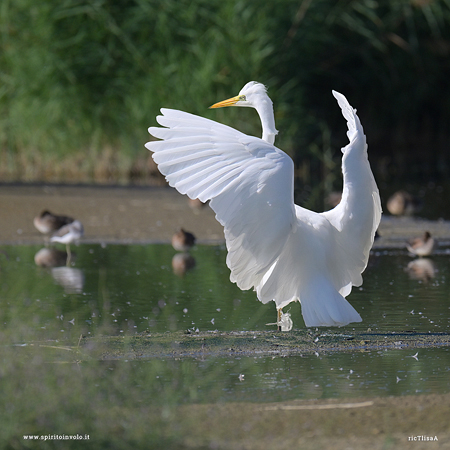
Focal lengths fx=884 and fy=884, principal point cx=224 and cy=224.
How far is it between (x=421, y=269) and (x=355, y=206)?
150 inches

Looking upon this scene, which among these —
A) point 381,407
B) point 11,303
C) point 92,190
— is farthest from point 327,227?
point 92,190

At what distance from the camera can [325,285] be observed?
6.11 m

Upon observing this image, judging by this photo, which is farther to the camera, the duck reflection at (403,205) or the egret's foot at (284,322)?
the duck reflection at (403,205)

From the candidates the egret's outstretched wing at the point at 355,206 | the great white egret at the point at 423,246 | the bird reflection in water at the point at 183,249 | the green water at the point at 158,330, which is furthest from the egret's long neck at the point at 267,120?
the great white egret at the point at 423,246

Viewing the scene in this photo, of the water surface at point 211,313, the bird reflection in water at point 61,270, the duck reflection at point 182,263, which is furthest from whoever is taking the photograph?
the duck reflection at point 182,263

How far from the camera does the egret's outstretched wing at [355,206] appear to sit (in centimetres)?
597

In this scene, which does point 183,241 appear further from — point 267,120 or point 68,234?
point 267,120

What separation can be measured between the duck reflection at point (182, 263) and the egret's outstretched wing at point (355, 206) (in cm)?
334

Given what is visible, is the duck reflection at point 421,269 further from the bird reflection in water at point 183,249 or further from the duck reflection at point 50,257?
the duck reflection at point 50,257

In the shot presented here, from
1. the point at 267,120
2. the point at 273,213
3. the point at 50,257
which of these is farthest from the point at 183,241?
the point at 273,213

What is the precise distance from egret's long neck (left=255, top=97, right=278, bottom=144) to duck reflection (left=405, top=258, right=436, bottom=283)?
116 inches

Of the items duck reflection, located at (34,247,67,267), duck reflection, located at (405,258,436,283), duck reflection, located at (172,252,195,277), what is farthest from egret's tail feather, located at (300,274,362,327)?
duck reflection, located at (34,247,67,267)

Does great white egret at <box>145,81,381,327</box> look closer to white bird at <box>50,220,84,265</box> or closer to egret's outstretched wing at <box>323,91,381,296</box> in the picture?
egret's outstretched wing at <box>323,91,381,296</box>

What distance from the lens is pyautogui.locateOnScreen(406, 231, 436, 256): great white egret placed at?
33.8 ft
